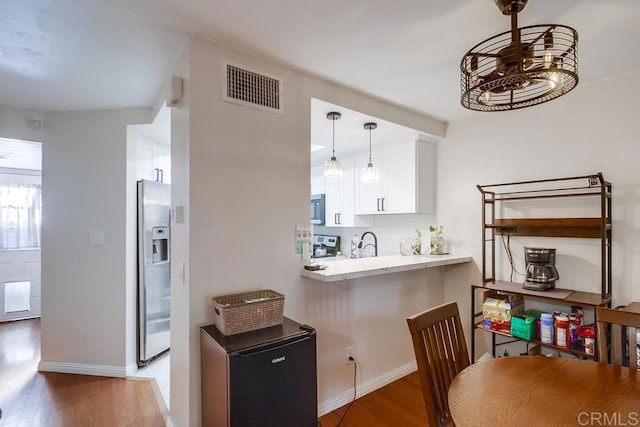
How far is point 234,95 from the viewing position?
1860 mm

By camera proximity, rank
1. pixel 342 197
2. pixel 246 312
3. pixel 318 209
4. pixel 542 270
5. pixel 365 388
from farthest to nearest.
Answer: pixel 318 209 < pixel 342 197 < pixel 365 388 < pixel 542 270 < pixel 246 312

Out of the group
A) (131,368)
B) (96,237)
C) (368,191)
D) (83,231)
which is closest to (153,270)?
(96,237)

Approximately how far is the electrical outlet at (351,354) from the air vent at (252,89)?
1794 millimetres

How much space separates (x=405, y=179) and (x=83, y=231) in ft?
10.0

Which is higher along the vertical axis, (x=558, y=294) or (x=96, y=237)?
(x=96, y=237)

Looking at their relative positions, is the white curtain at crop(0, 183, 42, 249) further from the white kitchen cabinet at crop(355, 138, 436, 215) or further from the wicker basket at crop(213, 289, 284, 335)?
the white kitchen cabinet at crop(355, 138, 436, 215)

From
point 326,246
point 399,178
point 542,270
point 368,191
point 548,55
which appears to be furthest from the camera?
point 326,246

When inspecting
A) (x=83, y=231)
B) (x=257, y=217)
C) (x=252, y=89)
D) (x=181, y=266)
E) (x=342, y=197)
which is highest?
(x=252, y=89)

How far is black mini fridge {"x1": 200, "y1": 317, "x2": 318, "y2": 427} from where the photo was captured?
1.41m

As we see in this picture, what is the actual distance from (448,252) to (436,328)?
181cm

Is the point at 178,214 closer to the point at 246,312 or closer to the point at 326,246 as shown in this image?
the point at 246,312

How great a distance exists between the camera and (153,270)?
308 cm

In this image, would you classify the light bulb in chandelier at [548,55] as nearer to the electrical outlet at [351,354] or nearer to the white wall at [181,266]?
the white wall at [181,266]

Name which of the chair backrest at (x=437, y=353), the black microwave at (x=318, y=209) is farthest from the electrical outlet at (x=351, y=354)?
the black microwave at (x=318, y=209)
